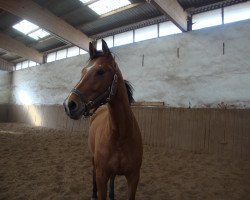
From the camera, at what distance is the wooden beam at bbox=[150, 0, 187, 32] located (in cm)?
595

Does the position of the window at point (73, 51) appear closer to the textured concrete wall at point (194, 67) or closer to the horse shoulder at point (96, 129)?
the textured concrete wall at point (194, 67)

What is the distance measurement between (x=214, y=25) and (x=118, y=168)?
562 centimetres

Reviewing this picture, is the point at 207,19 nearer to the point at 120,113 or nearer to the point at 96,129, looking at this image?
the point at 96,129

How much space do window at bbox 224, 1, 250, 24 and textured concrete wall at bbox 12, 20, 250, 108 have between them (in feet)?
0.65

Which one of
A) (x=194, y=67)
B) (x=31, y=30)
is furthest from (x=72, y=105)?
(x=31, y=30)

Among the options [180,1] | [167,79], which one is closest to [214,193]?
[167,79]

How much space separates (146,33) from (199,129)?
12.7 ft

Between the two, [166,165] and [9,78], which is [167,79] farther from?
[9,78]

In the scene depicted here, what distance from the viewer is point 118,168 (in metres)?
1.98

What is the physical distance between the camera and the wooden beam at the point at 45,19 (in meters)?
7.04

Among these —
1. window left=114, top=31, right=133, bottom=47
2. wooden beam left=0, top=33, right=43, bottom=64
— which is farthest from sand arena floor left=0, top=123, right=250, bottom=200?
wooden beam left=0, top=33, right=43, bottom=64

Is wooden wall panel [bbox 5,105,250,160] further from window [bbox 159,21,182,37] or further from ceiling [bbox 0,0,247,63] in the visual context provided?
ceiling [bbox 0,0,247,63]

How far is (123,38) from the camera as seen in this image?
28.1 feet

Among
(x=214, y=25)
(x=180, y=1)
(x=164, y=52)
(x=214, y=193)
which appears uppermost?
(x=180, y=1)
